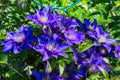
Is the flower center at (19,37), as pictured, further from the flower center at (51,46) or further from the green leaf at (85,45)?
the green leaf at (85,45)

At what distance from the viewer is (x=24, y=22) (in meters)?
2.26

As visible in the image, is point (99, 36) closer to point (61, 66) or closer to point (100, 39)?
point (100, 39)

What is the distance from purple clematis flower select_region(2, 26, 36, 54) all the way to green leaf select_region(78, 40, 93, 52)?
220mm

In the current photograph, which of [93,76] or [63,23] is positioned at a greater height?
[63,23]

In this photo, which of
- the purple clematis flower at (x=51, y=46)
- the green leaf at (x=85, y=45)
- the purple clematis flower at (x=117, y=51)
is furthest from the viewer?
the purple clematis flower at (x=117, y=51)

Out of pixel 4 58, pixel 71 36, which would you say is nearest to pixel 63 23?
pixel 71 36

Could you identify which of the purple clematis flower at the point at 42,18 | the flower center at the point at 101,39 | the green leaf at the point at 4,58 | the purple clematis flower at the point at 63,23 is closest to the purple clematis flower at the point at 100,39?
the flower center at the point at 101,39

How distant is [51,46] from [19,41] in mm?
155

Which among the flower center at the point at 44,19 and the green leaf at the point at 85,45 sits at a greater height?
the flower center at the point at 44,19

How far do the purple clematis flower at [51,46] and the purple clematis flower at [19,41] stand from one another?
8 cm

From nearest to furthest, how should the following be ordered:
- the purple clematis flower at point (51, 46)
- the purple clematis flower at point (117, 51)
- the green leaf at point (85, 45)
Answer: the purple clematis flower at point (51, 46), the green leaf at point (85, 45), the purple clematis flower at point (117, 51)

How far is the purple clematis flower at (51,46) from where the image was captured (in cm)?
167

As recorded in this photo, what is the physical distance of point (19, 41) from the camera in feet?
5.77

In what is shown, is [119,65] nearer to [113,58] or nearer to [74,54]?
[113,58]
